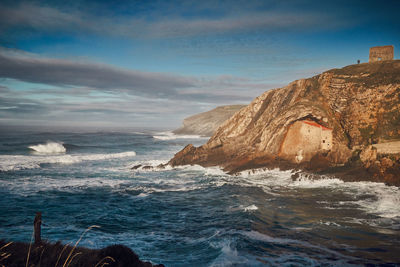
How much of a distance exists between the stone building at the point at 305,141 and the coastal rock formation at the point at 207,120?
8765 centimetres

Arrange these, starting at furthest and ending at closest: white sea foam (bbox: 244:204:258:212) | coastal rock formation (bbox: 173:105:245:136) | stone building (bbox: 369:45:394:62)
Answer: coastal rock formation (bbox: 173:105:245:136), stone building (bbox: 369:45:394:62), white sea foam (bbox: 244:204:258:212)

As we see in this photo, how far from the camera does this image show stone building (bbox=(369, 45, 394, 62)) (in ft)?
91.3

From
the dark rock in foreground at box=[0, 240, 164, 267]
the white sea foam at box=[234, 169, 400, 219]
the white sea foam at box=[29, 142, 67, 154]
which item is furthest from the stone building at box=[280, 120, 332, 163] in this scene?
the white sea foam at box=[29, 142, 67, 154]

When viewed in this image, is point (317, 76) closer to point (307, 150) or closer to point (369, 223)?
point (307, 150)

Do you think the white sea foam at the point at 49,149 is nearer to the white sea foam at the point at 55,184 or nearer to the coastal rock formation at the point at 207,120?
the white sea foam at the point at 55,184

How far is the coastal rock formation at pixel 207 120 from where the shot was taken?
119606 millimetres

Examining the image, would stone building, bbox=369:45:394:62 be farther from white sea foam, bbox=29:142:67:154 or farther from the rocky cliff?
white sea foam, bbox=29:142:67:154

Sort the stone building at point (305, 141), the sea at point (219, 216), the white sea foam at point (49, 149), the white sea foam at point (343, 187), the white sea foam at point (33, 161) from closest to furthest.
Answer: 1. the sea at point (219, 216)
2. the white sea foam at point (343, 187)
3. the stone building at point (305, 141)
4. the white sea foam at point (33, 161)
5. the white sea foam at point (49, 149)

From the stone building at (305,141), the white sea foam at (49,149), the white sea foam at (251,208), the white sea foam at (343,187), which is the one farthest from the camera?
the white sea foam at (49,149)

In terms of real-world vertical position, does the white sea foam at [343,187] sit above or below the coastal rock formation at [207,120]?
below

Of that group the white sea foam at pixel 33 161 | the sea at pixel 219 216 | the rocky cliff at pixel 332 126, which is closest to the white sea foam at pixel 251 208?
the sea at pixel 219 216

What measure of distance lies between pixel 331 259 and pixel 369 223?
4.90m

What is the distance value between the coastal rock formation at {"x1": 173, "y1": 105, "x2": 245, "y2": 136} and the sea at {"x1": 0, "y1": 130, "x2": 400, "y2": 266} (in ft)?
301

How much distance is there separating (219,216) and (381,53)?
88.5 ft
